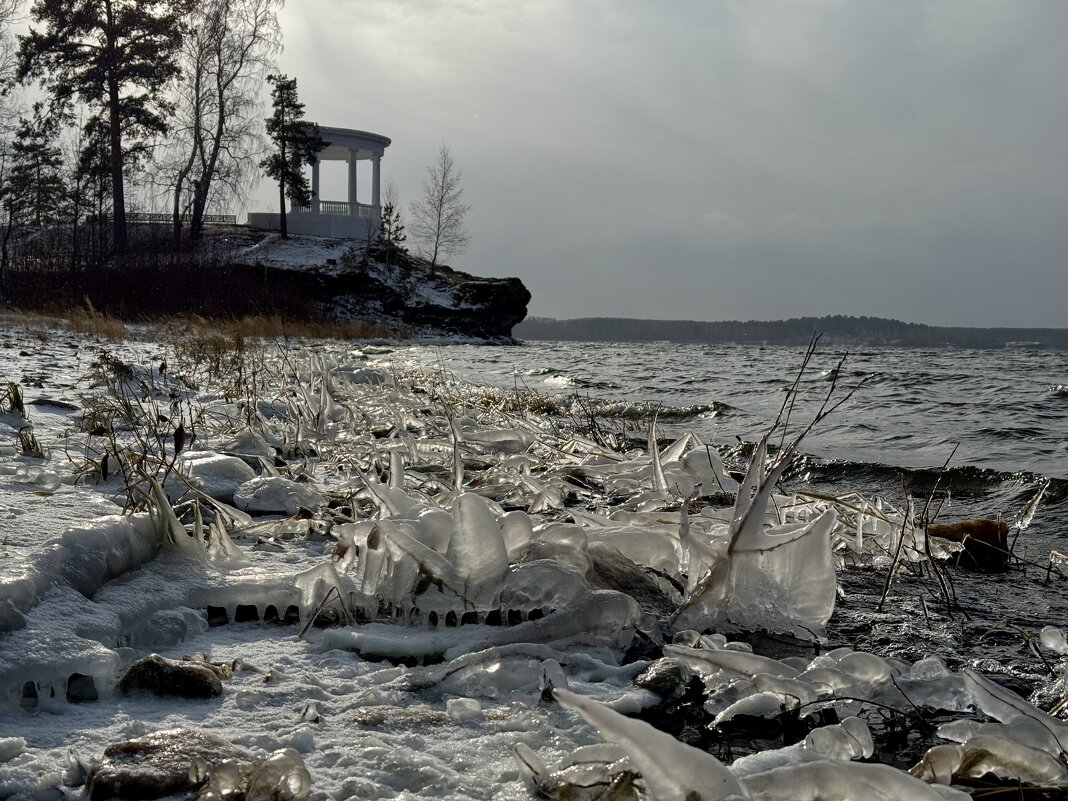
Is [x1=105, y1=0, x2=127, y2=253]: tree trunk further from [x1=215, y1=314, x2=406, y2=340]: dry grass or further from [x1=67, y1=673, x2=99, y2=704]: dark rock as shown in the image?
[x1=67, y1=673, x2=99, y2=704]: dark rock

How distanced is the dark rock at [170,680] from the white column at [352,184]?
121 feet

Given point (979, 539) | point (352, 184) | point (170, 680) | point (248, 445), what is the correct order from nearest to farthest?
point (170, 680)
point (979, 539)
point (248, 445)
point (352, 184)

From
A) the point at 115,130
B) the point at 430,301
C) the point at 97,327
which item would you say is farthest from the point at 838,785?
the point at 430,301

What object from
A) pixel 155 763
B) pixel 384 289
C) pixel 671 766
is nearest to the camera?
pixel 671 766

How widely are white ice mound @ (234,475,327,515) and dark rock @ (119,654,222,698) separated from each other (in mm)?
1129

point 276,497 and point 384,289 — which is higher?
point 384,289

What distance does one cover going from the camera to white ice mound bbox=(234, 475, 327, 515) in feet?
7.61

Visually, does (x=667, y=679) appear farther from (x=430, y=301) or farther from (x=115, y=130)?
(x=430, y=301)

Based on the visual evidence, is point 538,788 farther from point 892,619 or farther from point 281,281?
point 281,281

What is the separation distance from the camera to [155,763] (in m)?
0.92

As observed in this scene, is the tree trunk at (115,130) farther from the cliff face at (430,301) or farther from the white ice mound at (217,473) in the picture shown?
the white ice mound at (217,473)

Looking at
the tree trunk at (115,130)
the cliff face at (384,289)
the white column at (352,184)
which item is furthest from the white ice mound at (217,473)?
the white column at (352,184)

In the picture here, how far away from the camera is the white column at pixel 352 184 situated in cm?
3647

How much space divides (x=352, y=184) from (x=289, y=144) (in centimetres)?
410
